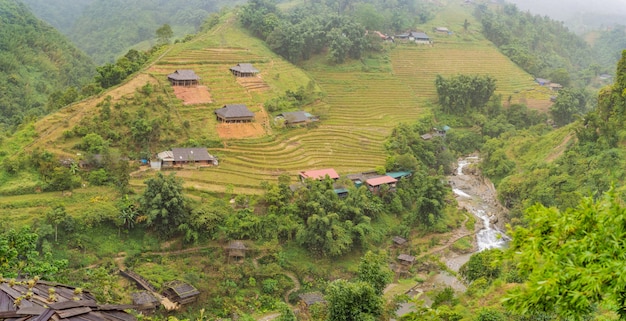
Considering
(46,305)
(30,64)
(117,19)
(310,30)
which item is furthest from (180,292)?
(117,19)

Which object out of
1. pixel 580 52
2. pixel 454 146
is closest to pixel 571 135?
pixel 454 146

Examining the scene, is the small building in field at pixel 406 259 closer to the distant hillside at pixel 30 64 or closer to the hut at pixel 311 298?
the hut at pixel 311 298

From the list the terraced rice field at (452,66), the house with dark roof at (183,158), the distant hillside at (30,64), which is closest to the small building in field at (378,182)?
the house with dark roof at (183,158)

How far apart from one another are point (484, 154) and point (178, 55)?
91.9 ft

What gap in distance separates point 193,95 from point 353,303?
23982mm

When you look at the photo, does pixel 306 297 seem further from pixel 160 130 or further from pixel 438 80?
pixel 438 80

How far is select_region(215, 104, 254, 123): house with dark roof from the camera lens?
1296 inches

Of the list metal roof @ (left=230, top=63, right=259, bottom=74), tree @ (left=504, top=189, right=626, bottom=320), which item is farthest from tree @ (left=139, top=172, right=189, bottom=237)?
tree @ (left=504, top=189, right=626, bottom=320)

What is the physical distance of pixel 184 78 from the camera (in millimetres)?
35094

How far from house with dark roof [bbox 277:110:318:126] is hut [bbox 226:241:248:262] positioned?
46.4ft

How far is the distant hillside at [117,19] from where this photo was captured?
78.0 metres

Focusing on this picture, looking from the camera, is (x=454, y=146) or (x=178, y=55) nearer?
(x=178, y=55)

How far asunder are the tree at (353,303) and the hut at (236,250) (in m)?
8.97

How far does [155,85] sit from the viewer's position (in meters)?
33.5
